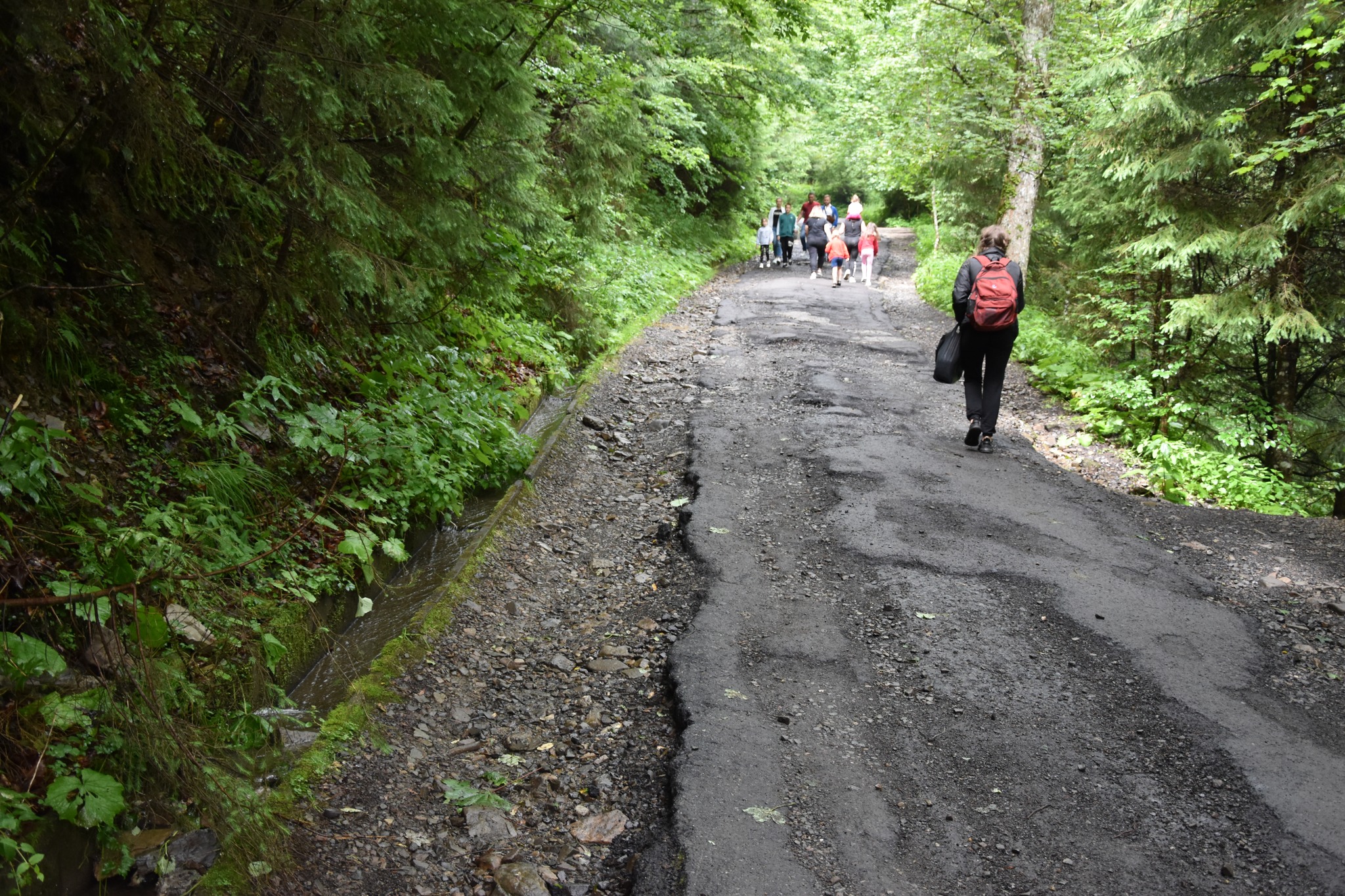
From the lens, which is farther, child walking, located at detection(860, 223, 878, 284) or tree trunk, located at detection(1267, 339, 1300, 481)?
child walking, located at detection(860, 223, 878, 284)

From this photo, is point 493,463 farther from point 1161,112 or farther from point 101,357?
point 1161,112

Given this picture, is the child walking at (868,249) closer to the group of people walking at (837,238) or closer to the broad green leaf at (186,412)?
the group of people walking at (837,238)

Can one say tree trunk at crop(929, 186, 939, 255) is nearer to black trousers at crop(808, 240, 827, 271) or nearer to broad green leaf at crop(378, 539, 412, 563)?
black trousers at crop(808, 240, 827, 271)

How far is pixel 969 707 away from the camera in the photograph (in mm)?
4031

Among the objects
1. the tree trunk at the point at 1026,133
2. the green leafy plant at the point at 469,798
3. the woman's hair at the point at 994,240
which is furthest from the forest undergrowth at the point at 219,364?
the tree trunk at the point at 1026,133

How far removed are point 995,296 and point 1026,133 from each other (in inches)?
340

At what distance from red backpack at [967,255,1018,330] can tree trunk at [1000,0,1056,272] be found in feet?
22.8

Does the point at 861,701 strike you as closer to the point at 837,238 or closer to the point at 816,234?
the point at 837,238

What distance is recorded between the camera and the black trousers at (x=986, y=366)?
774 cm

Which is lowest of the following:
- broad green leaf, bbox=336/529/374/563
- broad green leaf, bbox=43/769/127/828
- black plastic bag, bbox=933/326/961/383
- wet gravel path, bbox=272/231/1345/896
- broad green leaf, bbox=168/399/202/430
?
wet gravel path, bbox=272/231/1345/896

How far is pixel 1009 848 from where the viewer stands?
3.16 metres

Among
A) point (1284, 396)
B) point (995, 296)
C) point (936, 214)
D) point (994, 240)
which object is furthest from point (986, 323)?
point (936, 214)

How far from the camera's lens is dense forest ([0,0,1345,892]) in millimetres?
2883

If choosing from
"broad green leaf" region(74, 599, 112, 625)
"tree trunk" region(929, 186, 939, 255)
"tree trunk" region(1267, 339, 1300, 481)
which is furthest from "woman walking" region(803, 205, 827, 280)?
"broad green leaf" region(74, 599, 112, 625)
